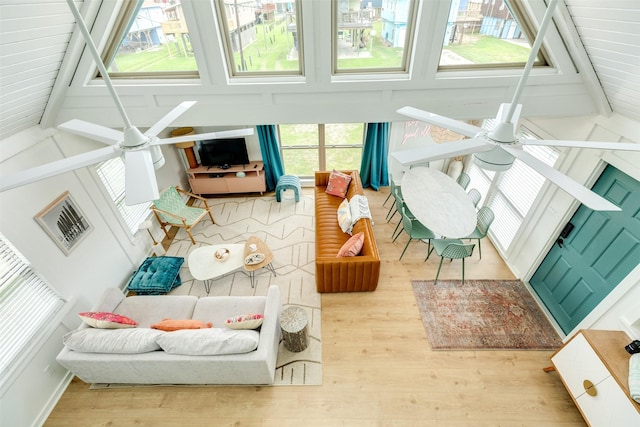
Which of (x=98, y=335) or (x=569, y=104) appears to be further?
(x=569, y=104)

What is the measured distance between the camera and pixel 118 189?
4172mm

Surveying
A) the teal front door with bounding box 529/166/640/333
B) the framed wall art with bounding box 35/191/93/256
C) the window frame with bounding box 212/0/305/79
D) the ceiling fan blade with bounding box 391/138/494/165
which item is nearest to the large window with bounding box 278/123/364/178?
the window frame with bounding box 212/0/305/79

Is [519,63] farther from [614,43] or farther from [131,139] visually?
[131,139]

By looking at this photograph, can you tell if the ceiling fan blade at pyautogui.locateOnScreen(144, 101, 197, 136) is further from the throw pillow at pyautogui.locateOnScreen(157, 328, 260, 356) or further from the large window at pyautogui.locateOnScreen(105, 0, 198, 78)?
the throw pillow at pyautogui.locateOnScreen(157, 328, 260, 356)

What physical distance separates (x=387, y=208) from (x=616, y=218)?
10.1 feet

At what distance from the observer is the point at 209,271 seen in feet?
12.9

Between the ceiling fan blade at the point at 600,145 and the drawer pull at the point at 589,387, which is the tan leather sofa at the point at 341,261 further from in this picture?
the ceiling fan blade at the point at 600,145

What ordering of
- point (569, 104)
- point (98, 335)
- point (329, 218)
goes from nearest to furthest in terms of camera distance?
point (98, 335)
point (569, 104)
point (329, 218)

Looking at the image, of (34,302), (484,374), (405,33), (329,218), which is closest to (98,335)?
(34,302)

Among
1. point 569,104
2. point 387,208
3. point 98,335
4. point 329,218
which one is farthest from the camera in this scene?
point 387,208

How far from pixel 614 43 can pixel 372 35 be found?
191 centimetres

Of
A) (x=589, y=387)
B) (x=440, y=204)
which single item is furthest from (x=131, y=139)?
(x=589, y=387)

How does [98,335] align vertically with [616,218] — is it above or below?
below

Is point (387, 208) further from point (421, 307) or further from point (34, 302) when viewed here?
point (34, 302)
